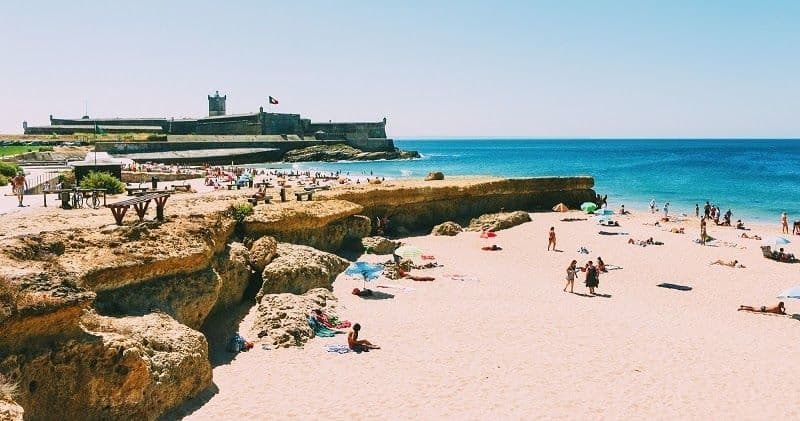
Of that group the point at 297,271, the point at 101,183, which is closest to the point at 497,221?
the point at 297,271

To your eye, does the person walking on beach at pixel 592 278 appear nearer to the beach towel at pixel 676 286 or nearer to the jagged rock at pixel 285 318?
the beach towel at pixel 676 286

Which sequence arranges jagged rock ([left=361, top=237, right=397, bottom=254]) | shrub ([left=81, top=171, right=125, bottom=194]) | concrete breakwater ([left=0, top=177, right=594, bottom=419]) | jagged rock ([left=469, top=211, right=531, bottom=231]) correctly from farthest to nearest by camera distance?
jagged rock ([left=469, top=211, right=531, bottom=231]) < shrub ([left=81, top=171, right=125, bottom=194]) < jagged rock ([left=361, top=237, right=397, bottom=254]) < concrete breakwater ([left=0, top=177, right=594, bottom=419])

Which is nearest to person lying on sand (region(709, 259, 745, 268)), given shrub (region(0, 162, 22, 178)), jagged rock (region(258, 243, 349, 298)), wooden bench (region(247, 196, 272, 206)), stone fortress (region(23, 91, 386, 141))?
jagged rock (region(258, 243, 349, 298))

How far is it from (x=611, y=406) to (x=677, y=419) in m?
0.98

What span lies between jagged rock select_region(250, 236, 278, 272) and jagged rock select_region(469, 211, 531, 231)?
1315 centimetres

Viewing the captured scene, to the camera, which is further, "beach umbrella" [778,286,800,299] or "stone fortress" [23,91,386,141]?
"stone fortress" [23,91,386,141]

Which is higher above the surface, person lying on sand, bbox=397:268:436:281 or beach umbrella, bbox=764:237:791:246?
beach umbrella, bbox=764:237:791:246

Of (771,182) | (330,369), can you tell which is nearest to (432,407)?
(330,369)

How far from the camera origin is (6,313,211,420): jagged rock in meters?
7.80

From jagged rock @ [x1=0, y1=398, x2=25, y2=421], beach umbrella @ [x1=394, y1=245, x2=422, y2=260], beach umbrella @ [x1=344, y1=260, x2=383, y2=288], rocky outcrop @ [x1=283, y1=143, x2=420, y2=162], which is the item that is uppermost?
rocky outcrop @ [x1=283, y1=143, x2=420, y2=162]

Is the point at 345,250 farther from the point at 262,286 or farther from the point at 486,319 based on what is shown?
the point at 486,319

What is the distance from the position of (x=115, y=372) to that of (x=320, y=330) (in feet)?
16.7

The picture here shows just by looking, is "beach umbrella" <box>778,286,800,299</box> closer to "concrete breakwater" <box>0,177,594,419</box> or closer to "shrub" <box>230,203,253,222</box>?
"concrete breakwater" <box>0,177,594,419</box>

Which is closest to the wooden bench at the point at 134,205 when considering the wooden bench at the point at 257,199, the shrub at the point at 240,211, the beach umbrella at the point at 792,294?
the shrub at the point at 240,211
